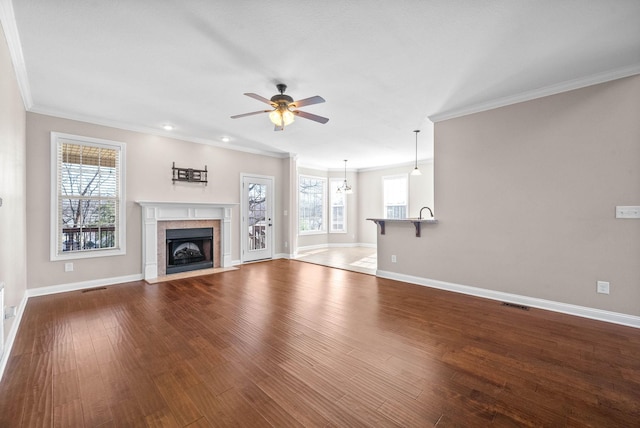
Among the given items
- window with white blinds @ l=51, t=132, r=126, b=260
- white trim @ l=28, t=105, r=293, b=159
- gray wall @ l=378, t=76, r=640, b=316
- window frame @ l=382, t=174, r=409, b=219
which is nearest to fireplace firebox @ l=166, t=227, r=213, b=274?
window with white blinds @ l=51, t=132, r=126, b=260

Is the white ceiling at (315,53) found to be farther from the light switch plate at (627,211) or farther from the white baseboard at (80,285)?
the white baseboard at (80,285)

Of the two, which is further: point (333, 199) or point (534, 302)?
point (333, 199)

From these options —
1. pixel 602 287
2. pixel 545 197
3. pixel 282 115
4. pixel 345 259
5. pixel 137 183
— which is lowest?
pixel 345 259

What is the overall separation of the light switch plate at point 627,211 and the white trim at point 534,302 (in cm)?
108

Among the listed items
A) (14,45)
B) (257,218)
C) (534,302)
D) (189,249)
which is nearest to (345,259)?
(257,218)

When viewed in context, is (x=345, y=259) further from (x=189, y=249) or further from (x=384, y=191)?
(x=189, y=249)

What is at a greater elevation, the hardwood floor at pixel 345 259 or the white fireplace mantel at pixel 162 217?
the white fireplace mantel at pixel 162 217

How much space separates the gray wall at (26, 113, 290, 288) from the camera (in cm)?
394

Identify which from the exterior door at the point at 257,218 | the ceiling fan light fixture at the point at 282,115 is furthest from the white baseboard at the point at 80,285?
the ceiling fan light fixture at the point at 282,115

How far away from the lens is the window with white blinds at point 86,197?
4125 millimetres

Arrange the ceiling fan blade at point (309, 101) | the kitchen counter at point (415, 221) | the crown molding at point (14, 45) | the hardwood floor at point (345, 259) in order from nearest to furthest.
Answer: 1. the crown molding at point (14, 45)
2. the ceiling fan blade at point (309, 101)
3. the kitchen counter at point (415, 221)
4. the hardwood floor at point (345, 259)

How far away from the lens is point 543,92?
132 inches

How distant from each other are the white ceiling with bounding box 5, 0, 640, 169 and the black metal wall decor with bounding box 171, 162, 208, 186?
4.36ft

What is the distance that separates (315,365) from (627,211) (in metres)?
3.70
